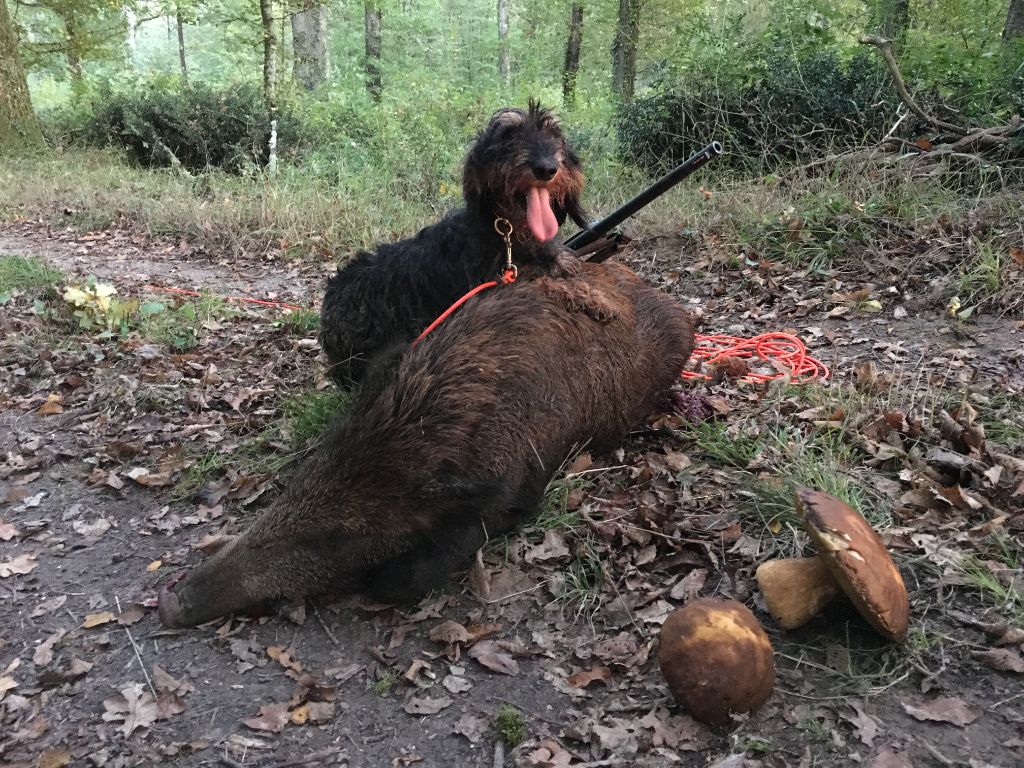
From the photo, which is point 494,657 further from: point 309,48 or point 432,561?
point 309,48

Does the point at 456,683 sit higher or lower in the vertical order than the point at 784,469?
lower

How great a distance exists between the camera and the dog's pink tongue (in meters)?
3.74

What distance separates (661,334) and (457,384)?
58.0 inches

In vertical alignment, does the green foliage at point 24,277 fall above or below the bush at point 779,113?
below

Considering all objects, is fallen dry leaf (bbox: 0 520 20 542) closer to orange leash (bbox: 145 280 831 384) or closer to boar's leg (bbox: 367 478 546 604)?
boar's leg (bbox: 367 478 546 604)

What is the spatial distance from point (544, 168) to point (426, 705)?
246 centimetres

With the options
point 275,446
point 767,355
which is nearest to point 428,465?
point 275,446

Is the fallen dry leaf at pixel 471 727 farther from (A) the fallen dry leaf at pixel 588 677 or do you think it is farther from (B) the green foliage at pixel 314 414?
(B) the green foliage at pixel 314 414

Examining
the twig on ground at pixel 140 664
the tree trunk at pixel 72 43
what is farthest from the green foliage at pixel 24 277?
the tree trunk at pixel 72 43

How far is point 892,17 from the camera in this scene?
9.75 m

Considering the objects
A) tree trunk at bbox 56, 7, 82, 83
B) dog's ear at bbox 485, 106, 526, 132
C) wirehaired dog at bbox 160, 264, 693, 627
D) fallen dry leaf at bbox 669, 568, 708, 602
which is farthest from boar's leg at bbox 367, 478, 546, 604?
tree trunk at bbox 56, 7, 82, 83

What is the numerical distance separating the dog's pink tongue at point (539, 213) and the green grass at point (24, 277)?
548cm

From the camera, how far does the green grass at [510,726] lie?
2501 millimetres

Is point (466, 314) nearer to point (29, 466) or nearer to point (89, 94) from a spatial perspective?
point (29, 466)
